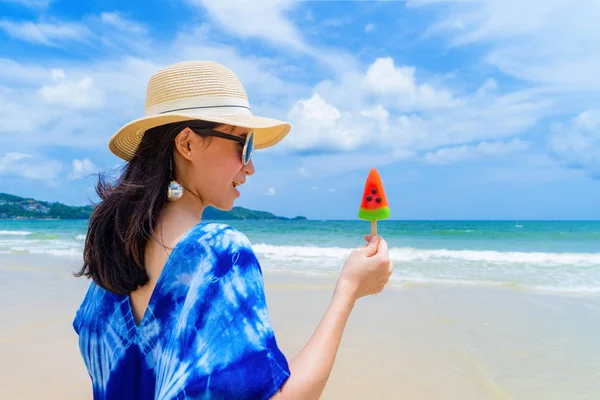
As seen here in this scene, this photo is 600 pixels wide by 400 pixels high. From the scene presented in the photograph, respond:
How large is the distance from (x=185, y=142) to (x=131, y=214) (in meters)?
0.26

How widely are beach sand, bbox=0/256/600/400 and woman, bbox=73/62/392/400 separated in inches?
133

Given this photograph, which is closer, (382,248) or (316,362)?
(316,362)

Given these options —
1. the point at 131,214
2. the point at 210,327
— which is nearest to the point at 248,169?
the point at 131,214

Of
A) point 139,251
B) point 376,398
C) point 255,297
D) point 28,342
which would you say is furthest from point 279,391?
point 28,342

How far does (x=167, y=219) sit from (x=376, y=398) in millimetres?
3592

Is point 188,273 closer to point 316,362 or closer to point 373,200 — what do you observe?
point 316,362

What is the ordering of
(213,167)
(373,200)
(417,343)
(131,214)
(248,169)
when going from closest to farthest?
(131,214), (213,167), (248,169), (373,200), (417,343)

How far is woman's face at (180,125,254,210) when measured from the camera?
4.81 ft

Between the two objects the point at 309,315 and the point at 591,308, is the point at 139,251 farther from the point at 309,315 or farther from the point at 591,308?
the point at 591,308

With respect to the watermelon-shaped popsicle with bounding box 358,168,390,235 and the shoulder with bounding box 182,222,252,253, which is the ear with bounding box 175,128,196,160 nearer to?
the shoulder with bounding box 182,222,252,253

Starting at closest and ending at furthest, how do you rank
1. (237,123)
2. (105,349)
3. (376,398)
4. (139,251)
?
(139,251)
(105,349)
(237,123)
(376,398)

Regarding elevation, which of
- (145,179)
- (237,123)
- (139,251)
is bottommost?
(139,251)

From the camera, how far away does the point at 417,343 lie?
5.84 meters

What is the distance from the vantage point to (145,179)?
57.2 inches
